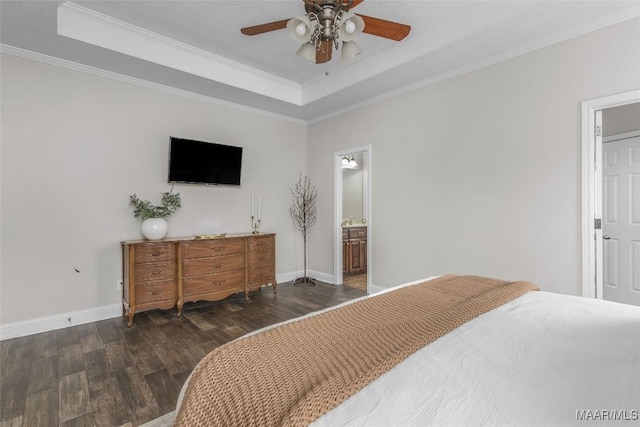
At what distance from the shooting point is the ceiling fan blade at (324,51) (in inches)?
86.1

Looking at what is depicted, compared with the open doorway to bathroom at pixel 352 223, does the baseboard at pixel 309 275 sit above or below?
below

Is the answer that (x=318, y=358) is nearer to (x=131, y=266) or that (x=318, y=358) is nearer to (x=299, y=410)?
(x=299, y=410)

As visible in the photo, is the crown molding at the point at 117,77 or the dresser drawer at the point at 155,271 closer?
the crown molding at the point at 117,77

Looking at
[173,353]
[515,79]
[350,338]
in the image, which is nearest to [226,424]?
[350,338]

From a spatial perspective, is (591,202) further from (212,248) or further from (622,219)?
(212,248)

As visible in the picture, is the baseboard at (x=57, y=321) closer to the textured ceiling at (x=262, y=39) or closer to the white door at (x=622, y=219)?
the textured ceiling at (x=262, y=39)

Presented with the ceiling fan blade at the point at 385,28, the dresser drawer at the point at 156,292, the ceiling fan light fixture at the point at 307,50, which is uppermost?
the ceiling fan blade at the point at 385,28

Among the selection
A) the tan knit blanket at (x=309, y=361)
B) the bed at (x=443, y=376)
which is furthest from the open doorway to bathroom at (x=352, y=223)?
the bed at (x=443, y=376)

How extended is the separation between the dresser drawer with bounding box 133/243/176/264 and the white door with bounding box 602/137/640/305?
482cm

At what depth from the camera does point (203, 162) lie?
3.97 m

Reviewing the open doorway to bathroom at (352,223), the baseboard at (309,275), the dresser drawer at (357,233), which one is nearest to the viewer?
the open doorway to bathroom at (352,223)

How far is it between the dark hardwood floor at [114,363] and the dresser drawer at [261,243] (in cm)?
75

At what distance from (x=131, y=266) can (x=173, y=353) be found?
111cm

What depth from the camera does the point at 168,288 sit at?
11.0 feet
